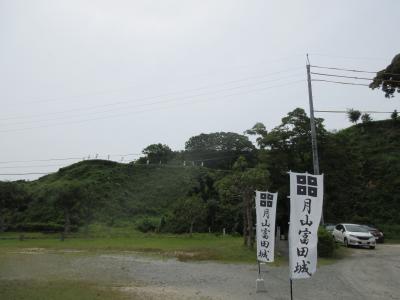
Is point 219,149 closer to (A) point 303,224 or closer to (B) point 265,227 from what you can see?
(B) point 265,227

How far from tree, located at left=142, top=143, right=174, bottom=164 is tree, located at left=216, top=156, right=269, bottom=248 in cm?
3678

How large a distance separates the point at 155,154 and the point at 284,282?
47.6 meters

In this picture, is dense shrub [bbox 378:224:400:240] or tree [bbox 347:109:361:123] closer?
dense shrub [bbox 378:224:400:240]

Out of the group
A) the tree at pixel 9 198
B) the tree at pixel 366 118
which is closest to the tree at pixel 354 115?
the tree at pixel 366 118

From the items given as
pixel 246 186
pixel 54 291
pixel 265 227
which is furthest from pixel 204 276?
pixel 246 186

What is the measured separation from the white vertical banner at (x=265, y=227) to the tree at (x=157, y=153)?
46.4 m

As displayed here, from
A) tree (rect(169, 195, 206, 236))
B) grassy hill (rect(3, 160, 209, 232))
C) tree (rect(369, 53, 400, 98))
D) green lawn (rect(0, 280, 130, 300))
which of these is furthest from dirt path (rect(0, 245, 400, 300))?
tree (rect(369, 53, 400, 98))

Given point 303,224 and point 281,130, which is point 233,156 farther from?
point 303,224

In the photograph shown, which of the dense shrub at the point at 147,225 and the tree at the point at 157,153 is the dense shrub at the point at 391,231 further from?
the tree at the point at 157,153

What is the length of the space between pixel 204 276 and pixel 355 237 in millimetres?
12244

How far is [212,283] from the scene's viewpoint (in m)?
12.3

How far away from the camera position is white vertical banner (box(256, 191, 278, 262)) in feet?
40.3

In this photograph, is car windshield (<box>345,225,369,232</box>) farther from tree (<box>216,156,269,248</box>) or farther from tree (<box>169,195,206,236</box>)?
tree (<box>169,195,206,236</box>)

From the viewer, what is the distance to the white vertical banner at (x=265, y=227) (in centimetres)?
1228
